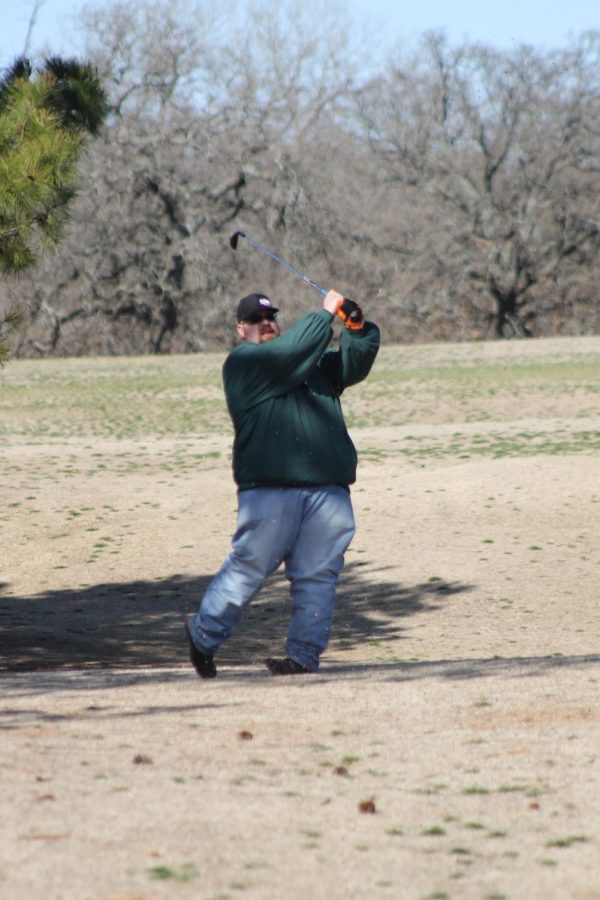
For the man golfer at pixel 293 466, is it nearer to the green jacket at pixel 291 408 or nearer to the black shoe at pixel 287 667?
the green jacket at pixel 291 408

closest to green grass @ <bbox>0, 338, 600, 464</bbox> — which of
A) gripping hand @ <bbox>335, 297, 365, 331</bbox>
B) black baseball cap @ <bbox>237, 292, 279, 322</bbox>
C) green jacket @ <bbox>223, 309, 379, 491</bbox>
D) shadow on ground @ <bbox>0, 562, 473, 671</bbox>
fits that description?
shadow on ground @ <bbox>0, 562, 473, 671</bbox>

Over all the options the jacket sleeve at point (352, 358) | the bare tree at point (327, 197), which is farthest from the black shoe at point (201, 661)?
the bare tree at point (327, 197)

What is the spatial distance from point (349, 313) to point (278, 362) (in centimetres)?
35

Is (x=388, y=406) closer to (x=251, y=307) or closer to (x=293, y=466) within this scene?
(x=251, y=307)

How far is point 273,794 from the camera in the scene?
4.39m

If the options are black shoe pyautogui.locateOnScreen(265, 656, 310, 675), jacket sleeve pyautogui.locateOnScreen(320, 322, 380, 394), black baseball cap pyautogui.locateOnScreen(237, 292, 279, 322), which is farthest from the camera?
black shoe pyautogui.locateOnScreen(265, 656, 310, 675)

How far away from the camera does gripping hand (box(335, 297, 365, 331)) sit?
20.1 ft

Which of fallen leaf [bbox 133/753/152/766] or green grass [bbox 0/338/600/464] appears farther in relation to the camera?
green grass [bbox 0/338/600/464]

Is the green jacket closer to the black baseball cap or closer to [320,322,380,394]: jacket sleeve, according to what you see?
[320,322,380,394]: jacket sleeve

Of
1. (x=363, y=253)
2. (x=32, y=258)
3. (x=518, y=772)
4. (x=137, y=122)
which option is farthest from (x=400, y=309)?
(x=518, y=772)

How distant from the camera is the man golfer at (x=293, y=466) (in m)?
6.15

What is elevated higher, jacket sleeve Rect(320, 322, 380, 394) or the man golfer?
jacket sleeve Rect(320, 322, 380, 394)

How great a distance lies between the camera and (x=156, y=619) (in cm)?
1055

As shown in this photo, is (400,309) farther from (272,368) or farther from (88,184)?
(272,368)
